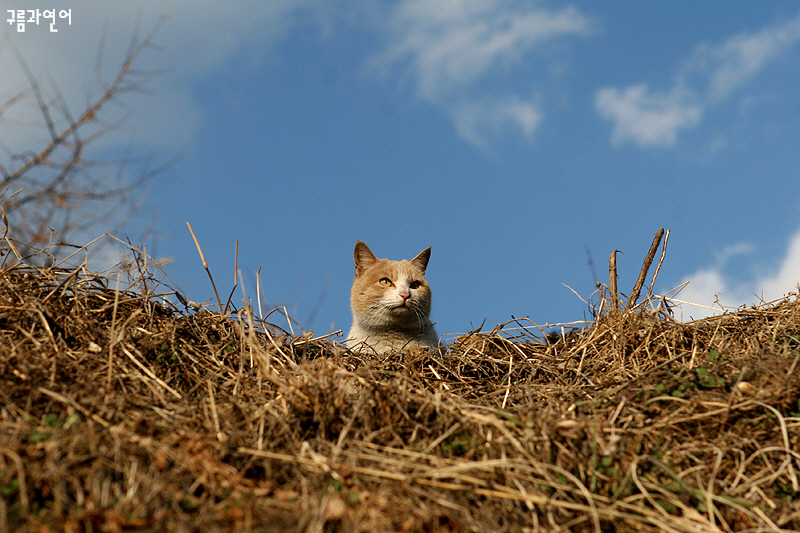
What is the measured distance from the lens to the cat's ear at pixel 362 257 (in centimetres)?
540

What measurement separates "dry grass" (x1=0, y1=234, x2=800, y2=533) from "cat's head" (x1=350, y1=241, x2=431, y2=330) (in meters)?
1.23

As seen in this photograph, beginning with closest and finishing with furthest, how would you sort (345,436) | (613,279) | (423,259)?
(345,436), (613,279), (423,259)

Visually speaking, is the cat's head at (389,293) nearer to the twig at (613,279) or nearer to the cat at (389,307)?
the cat at (389,307)

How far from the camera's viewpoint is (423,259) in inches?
222

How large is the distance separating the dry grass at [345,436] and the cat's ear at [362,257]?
1735mm

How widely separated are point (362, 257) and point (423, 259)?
61 cm

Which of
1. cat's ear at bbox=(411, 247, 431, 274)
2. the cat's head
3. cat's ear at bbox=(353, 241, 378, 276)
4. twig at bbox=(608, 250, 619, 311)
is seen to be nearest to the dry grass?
twig at bbox=(608, 250, 619, 311)

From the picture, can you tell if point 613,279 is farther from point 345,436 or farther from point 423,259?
point 345,436

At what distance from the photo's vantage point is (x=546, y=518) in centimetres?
220

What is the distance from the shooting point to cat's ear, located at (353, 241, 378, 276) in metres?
5.40

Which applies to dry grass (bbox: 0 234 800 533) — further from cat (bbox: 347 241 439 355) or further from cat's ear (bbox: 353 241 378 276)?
cat's ear (bbox: 353 241 378 276)

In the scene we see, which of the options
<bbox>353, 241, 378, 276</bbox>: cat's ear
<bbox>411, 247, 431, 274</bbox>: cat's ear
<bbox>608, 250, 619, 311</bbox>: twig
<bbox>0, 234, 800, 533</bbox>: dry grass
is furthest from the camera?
<bbox>411, 247, 431, 274</bbox>: cat's ear

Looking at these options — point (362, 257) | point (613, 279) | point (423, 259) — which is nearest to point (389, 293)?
point (362, 257)

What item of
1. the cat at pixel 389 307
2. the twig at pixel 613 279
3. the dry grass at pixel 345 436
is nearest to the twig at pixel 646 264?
the twig at pixel 613 279
